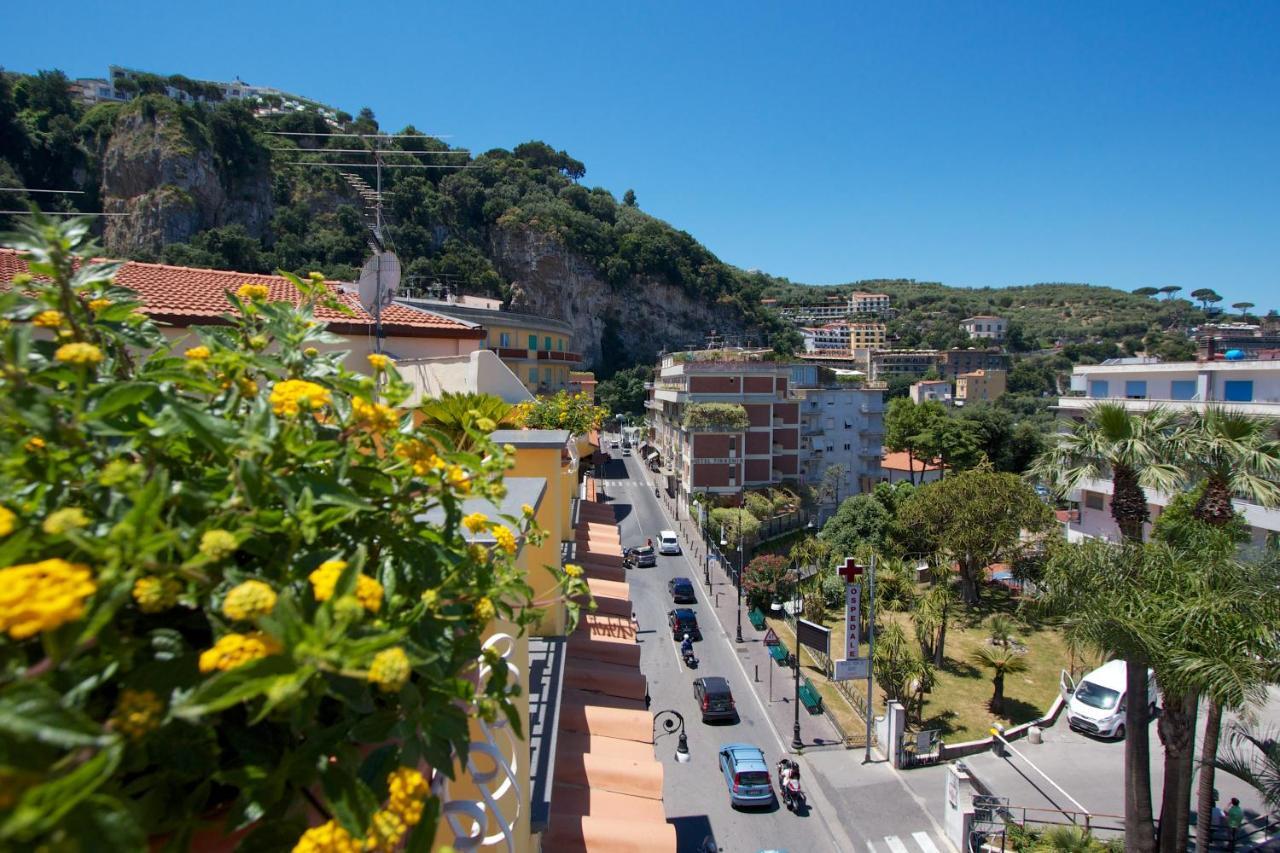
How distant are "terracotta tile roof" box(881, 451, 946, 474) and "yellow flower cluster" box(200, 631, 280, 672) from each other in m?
55.1

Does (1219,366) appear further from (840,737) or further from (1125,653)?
(1125,653)

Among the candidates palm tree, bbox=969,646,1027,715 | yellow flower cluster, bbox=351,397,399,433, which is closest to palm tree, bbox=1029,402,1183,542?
palm tree, bbox=969,646,1027,715

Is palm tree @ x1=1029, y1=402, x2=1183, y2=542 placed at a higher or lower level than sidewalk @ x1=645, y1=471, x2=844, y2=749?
higher

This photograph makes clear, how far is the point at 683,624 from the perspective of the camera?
26797 millimetres

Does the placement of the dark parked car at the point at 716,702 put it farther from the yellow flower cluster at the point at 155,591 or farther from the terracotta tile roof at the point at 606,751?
the yellow flower cluster at the point at 155,591

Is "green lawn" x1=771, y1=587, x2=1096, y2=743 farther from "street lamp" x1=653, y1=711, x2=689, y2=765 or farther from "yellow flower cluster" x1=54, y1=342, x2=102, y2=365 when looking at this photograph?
"yellow flower cluster" x1=54, y1=342, x2=102, y2=365

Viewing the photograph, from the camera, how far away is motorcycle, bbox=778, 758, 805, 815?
15.8m

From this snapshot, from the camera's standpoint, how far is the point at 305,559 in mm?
1670

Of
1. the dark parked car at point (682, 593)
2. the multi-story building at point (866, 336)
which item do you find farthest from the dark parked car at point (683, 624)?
the multi-story building at point (866, 336)

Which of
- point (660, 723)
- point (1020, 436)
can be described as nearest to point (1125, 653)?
point (660, 723)

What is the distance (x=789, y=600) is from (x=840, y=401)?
23987 mm

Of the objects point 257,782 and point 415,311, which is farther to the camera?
point 415,311

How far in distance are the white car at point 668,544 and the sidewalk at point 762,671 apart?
1.07 meters

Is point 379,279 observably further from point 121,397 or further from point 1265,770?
point 1265,770
